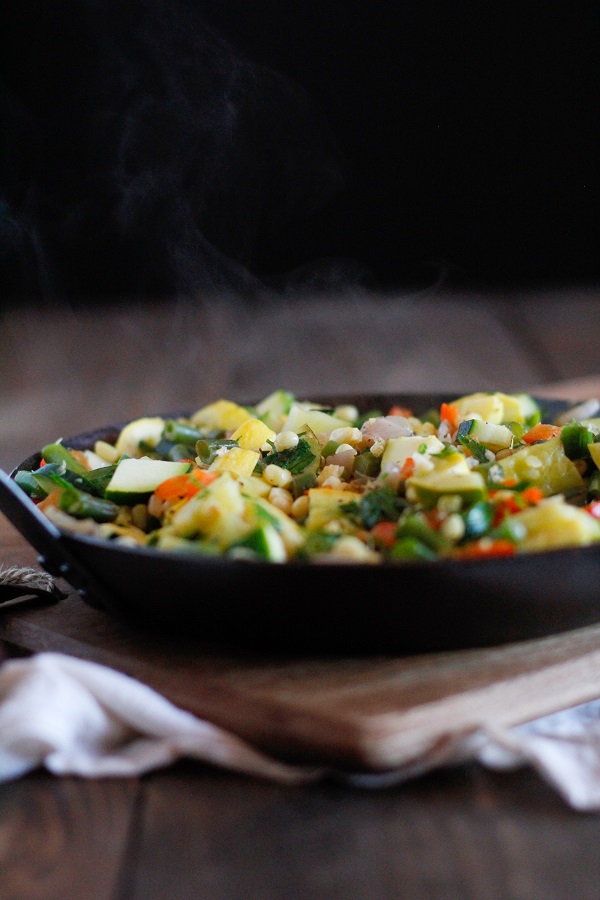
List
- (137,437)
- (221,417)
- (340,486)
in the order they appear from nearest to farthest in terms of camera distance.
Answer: (340,486), (137,437), (221,417)

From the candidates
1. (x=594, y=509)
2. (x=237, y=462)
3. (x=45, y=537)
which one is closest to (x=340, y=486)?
(x=237, y=462)

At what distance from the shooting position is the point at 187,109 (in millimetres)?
4320

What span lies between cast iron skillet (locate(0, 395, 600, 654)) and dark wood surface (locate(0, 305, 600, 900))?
31 centimetres

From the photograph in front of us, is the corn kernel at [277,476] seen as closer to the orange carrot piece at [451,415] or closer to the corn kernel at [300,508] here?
the corn kernel at [300,508]

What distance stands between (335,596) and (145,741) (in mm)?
498

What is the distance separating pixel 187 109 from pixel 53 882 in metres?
3.38

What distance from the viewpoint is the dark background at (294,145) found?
14.6ft

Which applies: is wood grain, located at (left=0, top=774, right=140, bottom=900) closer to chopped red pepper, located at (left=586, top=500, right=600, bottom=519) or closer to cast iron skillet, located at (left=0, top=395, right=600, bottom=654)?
cast iron skillet, located at (left=0, top=395, right=600, bottom=654)

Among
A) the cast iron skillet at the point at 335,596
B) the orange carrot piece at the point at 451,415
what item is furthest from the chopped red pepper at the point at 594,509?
the orange carrot piece at the point at 451,415

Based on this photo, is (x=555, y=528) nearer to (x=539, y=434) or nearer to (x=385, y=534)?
(x=385, y=534)

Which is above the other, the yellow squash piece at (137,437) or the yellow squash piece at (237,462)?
the yellow squash piece at (237,462)

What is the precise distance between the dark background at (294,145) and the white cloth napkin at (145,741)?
2.46m

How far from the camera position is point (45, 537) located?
7.70ft

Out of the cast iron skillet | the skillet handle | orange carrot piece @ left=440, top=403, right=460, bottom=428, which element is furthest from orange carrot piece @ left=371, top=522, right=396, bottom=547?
orange carrot piece @ left=440, top=403, right=460, bottom=428
